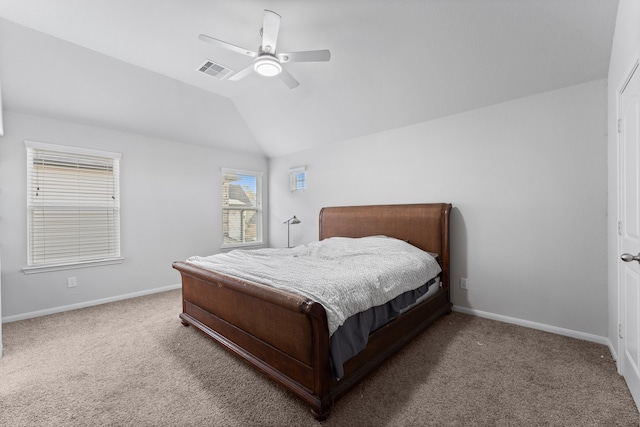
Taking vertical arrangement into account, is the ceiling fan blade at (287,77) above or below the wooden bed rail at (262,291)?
above

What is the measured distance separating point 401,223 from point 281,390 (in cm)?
236

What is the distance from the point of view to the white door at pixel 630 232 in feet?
5.40

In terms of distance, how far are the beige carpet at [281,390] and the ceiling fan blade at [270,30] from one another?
2.51m

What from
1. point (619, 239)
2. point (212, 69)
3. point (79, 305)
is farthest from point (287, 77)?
point (79, 305)

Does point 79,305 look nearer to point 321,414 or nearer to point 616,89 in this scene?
point 321,414

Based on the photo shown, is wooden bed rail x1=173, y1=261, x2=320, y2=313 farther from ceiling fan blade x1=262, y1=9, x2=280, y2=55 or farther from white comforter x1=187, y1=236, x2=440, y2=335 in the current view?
ceiling fan blade x1=262, y1=9, x2=280, y2=55

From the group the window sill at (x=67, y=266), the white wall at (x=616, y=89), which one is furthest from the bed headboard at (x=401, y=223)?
the window sill at (x=67, y=266)

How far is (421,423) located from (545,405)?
2.69ft

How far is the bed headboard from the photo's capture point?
321 cm

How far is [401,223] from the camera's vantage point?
354 cm

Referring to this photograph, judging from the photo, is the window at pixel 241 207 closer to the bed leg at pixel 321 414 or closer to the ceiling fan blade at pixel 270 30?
the ceiling fan blade at pixel 270 30

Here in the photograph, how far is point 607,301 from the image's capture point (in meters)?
2.46

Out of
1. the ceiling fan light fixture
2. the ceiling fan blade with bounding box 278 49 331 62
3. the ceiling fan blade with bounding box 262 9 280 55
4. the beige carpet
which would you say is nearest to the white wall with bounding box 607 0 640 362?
the beige carpet

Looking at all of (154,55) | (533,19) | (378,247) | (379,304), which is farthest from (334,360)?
(154,55)
